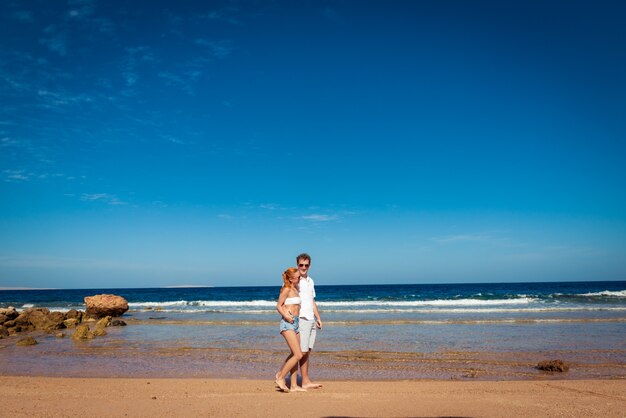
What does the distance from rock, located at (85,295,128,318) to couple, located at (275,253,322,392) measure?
713 inches

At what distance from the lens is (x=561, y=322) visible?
59.4ft

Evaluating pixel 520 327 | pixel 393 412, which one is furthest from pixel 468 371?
pixel 520 327

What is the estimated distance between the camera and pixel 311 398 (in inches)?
251

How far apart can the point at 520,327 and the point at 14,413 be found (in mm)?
15959

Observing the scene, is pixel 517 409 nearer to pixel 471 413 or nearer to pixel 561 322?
pixel 471 413

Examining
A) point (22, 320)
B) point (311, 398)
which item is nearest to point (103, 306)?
point (22, 320)

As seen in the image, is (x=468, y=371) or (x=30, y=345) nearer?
(x=468, y=371)

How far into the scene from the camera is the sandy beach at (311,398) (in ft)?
18.7

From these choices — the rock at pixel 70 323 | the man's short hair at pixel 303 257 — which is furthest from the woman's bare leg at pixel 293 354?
the rock at pixel 70 323

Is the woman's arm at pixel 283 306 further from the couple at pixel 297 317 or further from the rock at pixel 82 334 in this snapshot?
the rock at pixel 82 334

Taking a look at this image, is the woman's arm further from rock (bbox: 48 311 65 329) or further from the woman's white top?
rock (bbox: 48 311 65 329)

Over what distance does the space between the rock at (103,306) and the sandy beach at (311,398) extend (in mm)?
15032

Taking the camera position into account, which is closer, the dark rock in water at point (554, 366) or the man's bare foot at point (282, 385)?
the man's bare foot at point (282, 385)

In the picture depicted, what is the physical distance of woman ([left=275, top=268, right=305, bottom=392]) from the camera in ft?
21.6
